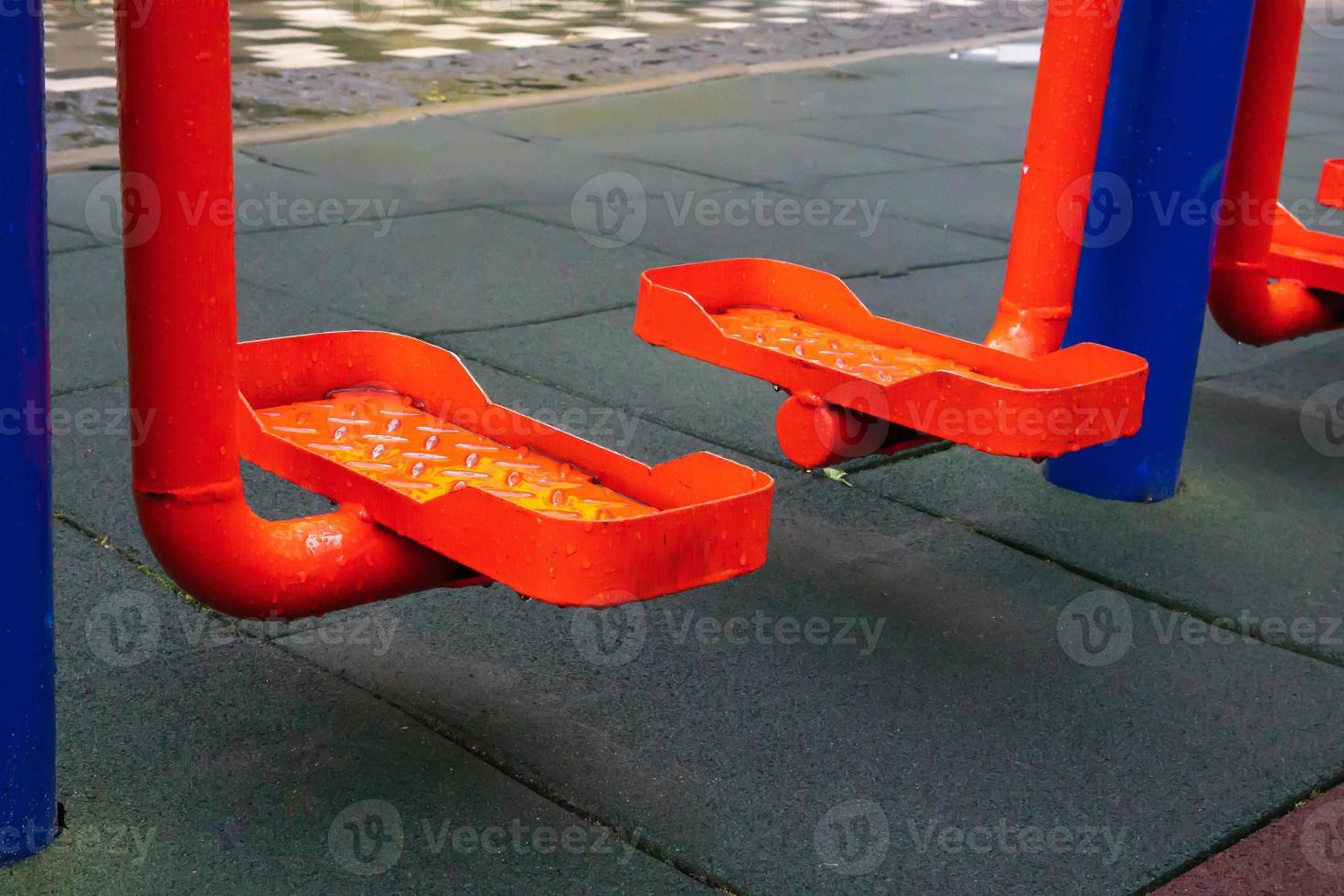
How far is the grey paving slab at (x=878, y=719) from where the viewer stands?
7.18ft

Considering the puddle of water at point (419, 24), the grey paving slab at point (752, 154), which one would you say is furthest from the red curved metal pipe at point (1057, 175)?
the puddle of water at point (419, 24)

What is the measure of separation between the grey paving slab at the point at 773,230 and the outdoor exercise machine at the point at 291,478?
3242 millimetres

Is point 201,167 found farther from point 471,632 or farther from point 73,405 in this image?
point 73,405

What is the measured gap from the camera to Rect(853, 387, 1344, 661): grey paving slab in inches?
121

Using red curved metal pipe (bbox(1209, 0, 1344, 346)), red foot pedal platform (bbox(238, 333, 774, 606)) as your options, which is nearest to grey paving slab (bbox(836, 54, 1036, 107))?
red curved metal pipe (bbox(1209, 0, 1344, 346))

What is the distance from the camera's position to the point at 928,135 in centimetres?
814

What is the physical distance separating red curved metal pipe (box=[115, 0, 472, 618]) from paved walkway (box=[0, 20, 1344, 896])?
25cm

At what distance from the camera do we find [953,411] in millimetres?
2635

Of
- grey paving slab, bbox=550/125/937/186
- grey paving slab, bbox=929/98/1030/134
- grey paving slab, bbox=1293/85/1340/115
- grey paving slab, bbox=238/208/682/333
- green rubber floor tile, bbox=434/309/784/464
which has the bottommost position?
green rubber floor tile, bbox=434/309/784/464

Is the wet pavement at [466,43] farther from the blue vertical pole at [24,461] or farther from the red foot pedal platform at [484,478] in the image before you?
the blue vertical pole at [24,461]

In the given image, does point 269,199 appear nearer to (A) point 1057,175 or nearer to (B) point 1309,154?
(A) point 1057,175

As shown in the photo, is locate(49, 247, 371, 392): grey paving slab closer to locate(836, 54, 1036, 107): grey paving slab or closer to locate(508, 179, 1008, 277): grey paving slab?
locate(508, 179, 1008, 277): grey paving slab

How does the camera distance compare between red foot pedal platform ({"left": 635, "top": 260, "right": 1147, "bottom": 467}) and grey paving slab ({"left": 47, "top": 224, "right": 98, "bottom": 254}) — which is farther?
grey paving slab ({"left": 47, "top": 224, "right": 98, "bottom": 254})

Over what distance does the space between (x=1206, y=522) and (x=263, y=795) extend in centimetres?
221
